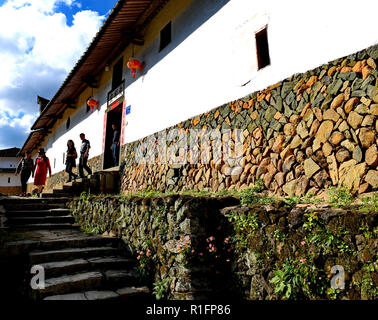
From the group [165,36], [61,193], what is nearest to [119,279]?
[61,193]

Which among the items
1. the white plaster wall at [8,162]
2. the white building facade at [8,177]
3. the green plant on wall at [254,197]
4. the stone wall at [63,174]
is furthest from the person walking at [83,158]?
the white plaster wall at [8,162]

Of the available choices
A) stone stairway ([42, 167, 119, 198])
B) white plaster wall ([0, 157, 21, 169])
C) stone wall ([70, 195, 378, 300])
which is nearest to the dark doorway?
stone stairway ([42, 167, 119, 198])

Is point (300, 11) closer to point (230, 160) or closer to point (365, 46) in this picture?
point (365, 46)

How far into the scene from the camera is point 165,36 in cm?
770

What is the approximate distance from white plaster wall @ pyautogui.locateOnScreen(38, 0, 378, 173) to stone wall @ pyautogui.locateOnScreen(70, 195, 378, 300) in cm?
236

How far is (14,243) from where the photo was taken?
4398 mm

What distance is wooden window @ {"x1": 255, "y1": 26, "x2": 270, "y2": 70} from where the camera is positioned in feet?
15.9

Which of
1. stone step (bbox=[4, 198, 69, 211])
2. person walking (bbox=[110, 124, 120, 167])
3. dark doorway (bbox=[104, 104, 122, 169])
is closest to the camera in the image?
stone step (bbox=[4, 198, 69, 211])

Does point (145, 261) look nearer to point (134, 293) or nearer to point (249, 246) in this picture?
point (134, 293)

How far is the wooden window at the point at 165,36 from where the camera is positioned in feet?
24.5

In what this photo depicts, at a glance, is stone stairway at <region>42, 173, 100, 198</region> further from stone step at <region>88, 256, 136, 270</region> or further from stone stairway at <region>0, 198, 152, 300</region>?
stone step at <region>88, 256, 136, 270</region>

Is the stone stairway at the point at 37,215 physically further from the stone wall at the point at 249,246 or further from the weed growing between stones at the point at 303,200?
the weed growing between stones at the point at 303,200
